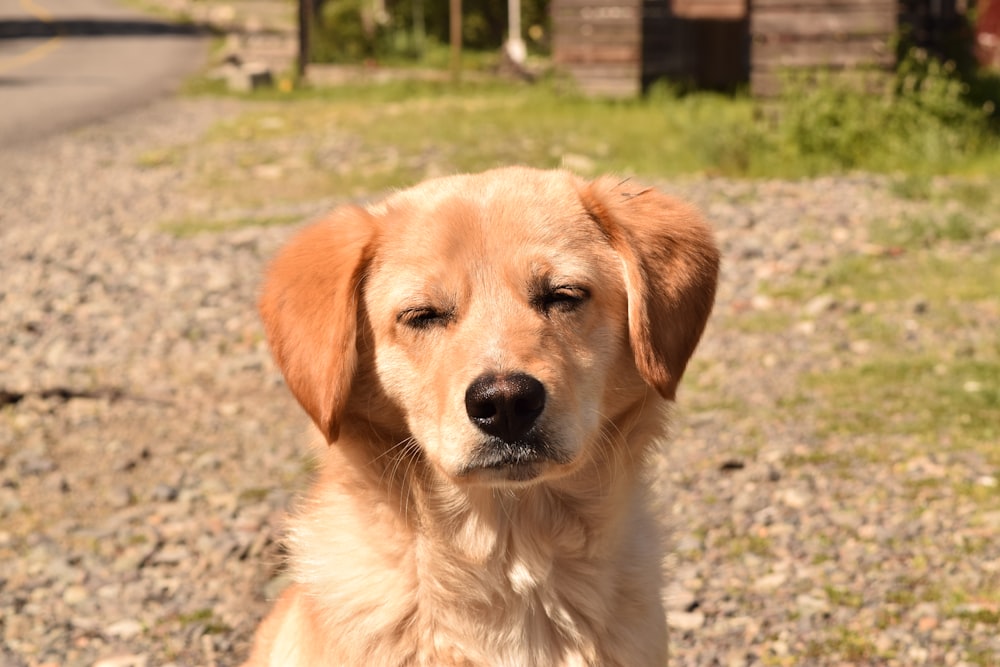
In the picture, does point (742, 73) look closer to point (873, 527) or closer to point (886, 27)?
point (886, 27)

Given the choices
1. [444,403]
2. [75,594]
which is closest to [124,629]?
[75,594]

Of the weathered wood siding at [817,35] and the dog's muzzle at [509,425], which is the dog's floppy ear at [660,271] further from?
the weathered wood siding at [817,35]

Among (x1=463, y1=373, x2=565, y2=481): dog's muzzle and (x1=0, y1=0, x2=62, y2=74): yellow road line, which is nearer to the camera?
(x1=463, y1=373, x2=565, y2=481): dog's muzzle

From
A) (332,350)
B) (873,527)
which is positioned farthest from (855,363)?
(332,350)

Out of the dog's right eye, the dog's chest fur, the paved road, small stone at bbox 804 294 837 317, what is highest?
the paved road

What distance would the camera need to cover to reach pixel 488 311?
332cm

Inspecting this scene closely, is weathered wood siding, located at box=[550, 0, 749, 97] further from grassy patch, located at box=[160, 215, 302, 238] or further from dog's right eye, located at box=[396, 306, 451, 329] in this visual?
dog's right eye, located at box=[396, 306, 451, 329]

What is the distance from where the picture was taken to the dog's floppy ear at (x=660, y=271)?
341cm

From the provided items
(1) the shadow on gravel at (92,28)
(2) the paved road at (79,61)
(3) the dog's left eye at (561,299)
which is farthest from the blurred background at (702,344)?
(1) the shadow on gravel at (92,28)

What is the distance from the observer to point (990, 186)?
11.2 meters

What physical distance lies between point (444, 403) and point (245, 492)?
299cm

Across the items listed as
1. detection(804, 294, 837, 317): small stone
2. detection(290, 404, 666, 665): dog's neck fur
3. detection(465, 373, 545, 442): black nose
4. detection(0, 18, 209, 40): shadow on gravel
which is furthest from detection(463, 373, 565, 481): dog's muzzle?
detection(0, 18, 209, 40): shadow on gravel

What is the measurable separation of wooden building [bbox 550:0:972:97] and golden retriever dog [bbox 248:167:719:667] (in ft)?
36.6

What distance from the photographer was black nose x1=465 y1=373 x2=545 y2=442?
10.0 ft
